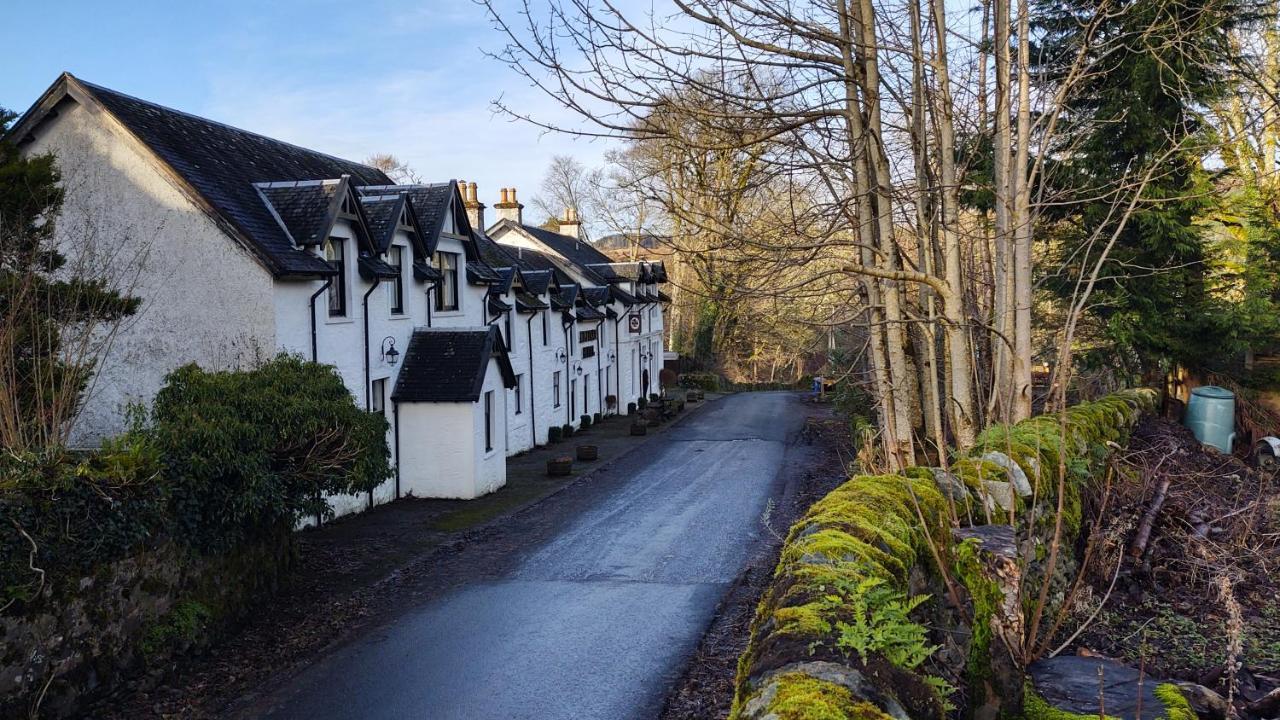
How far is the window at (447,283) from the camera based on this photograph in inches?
895

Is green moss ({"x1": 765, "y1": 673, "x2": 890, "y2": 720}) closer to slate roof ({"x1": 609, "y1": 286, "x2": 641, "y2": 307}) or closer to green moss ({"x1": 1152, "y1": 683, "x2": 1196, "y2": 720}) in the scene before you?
green moss ({"x1": 1152, "y1": 683, "x2": 1196, "y2": 720})

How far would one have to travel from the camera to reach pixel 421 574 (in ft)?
46.2

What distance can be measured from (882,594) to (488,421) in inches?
732

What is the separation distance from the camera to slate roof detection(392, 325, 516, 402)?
19984mm

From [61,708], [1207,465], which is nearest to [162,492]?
[61,708]

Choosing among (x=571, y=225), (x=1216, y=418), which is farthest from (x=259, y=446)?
(x=571, y=225)

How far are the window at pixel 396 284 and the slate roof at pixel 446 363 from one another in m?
0.97

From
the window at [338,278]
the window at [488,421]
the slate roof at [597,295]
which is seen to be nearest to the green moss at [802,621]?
the window at [338,278]

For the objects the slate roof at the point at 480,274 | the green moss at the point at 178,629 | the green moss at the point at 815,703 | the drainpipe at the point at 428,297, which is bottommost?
the green moss at the point at 178,629

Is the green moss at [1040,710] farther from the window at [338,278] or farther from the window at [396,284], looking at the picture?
the window at [396,284]

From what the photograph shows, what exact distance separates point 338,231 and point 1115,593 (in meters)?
15.1

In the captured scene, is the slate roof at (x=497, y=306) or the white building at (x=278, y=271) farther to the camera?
the slate roof at (x=497, y=306)

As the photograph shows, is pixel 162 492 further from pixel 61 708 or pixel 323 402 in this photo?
pixel 323 402

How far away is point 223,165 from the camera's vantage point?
1786cm
